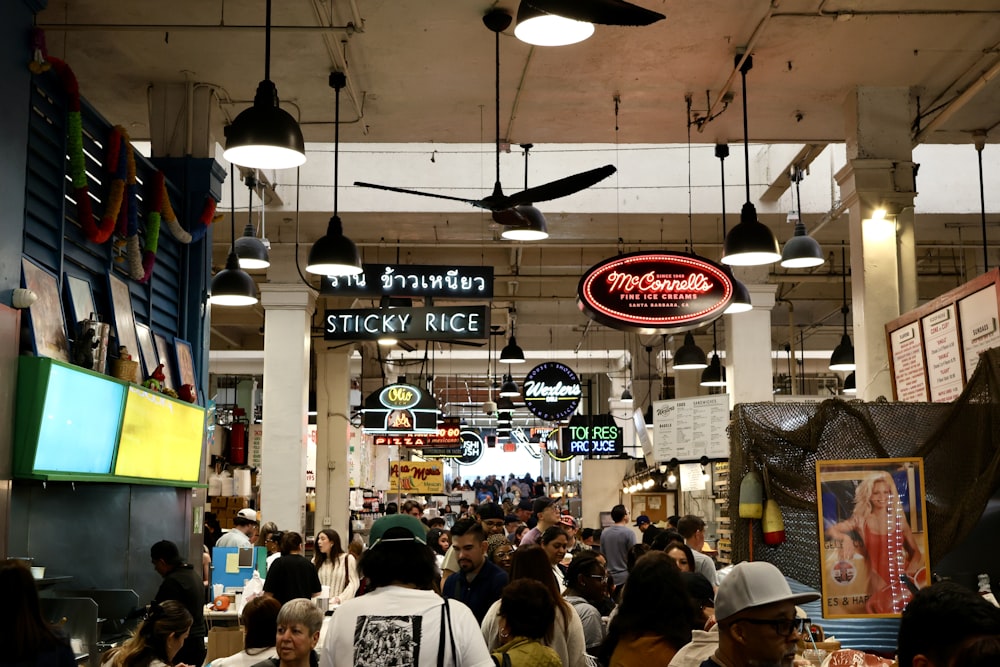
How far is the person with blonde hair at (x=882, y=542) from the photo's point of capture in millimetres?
6711

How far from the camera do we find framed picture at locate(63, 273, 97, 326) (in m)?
7.39

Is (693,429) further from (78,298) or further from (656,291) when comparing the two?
(78,298)

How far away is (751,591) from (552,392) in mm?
16688

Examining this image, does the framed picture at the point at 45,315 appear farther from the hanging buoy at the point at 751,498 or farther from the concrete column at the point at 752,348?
the concrete column at the point at 752,348

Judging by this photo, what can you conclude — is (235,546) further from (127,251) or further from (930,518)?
(930,518)

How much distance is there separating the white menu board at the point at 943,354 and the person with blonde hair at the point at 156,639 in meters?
5.47

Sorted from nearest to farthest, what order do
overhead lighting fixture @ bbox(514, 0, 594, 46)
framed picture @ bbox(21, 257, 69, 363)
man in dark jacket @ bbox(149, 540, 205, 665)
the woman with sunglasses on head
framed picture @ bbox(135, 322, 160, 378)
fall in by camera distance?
the woman with sunglasses on head, overhead lighting fixture @ bbox(514, 0, 594, 46), framed picture @ bbox(21, 257, 69, 363), man in dark jacket @ bbox(149, 540, 205, 665), framed picture @ bbox(135, 322, 160, 378)

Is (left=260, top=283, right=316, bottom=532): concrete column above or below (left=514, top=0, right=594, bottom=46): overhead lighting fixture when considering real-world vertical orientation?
below

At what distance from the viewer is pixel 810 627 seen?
245 inches

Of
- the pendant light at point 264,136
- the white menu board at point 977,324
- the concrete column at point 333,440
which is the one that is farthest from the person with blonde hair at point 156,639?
the concrete column at point 333,440

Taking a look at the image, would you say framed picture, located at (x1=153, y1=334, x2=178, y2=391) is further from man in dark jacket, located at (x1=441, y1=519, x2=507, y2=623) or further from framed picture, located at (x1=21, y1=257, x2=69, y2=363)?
man in dark jacket, located at (x1=441, y1=519, x2=507, y2=623)

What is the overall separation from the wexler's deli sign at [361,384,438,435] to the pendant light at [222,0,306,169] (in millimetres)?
13364

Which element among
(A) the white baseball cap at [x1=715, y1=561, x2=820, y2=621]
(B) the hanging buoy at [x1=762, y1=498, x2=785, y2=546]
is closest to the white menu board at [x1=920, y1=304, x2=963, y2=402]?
(B) the hanging buoy at [x1=762, y1=498, x2=785, y2=546]

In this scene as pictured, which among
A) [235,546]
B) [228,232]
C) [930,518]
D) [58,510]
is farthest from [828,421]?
[228,232]
